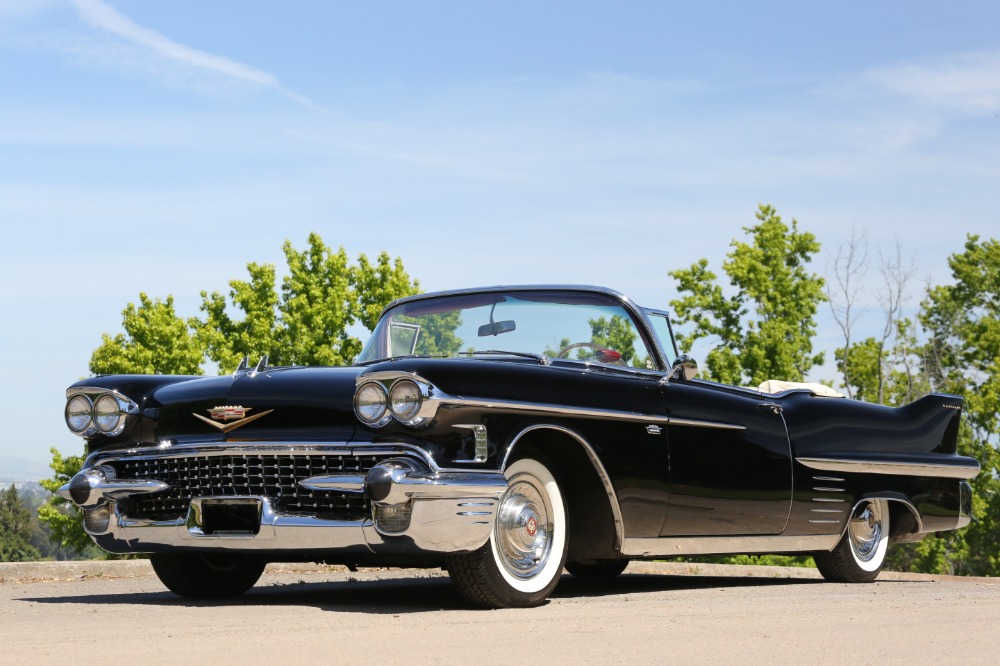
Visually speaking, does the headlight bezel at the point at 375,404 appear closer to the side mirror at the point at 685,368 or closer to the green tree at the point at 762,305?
the side mirror at the point at 685,368

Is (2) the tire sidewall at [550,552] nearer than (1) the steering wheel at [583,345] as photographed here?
Yes

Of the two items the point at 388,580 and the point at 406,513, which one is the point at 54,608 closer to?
the point at 406,513

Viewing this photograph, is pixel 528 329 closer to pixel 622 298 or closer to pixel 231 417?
pixel 622 298

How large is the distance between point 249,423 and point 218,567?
127 cm

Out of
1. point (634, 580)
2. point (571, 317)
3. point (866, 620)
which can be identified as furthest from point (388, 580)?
point (866, 620)

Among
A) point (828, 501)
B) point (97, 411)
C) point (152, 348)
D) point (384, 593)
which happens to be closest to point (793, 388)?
point (828, 501)

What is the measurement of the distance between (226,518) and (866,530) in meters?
4.46

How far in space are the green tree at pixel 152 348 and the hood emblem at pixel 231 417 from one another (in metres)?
28.4

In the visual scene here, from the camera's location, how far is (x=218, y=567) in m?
6.63

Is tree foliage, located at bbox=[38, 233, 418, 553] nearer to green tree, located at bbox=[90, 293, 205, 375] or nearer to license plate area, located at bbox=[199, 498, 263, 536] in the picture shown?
green tree, located at bbox=[90, 293, 205, 375]

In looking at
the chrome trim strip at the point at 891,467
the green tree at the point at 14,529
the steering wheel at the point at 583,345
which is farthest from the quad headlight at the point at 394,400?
the green tree at the point at 14,529

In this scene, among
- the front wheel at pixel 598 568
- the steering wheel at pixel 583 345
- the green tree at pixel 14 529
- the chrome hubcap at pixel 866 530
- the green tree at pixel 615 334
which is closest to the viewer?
the steering wheel at pixel 583 345

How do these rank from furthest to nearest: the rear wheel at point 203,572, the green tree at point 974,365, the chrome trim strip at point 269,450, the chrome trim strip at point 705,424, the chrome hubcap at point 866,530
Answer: the green tree at point 974,365, the chrome hubcap at point 866,530, the chrome trim strip at point 705,424, the rear wheel at point 203,572, the chrome trim strip at point 269,450

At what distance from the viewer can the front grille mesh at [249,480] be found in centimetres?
539
